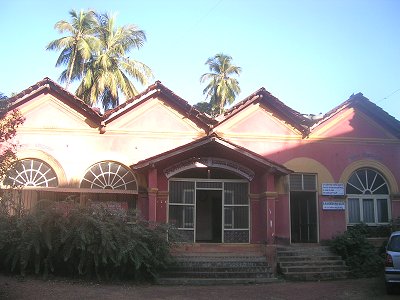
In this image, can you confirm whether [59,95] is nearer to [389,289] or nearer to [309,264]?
[309,264]

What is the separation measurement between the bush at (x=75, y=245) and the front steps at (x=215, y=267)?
877 millimetres

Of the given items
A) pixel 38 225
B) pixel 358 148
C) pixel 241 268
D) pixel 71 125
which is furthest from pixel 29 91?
pixel 358 148

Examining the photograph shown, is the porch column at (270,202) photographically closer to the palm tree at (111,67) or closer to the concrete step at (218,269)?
the concrete step at (218,269)

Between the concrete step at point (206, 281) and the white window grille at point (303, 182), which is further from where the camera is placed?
the white window grille at point (303, 182)

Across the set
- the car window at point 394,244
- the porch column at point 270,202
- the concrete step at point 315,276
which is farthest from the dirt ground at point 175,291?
the porch column at point 270,202

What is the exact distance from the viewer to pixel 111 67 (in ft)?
92.2

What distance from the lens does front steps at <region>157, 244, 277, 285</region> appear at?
493 inches

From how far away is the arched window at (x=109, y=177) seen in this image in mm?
15805

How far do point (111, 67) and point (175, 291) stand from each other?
19825 millimetres

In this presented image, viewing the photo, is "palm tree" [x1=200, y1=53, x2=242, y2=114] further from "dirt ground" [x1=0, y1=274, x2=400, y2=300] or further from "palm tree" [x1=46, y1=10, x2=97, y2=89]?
"dirt ground" [x1=0, y1=274, x2=400, y2=300]

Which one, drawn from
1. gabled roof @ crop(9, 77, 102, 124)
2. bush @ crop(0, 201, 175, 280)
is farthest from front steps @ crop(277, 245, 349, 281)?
gabled roof @ crop(9, 77, 102, 124)

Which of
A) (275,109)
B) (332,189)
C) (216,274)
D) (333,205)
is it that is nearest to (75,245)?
(216,274)

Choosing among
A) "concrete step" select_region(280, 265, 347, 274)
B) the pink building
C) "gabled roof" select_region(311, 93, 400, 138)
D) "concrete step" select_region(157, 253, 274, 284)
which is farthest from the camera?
"gabled roof" select_region(311, 93, 400, 138)

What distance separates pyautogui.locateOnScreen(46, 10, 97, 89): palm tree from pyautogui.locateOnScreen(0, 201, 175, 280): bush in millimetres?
16833
